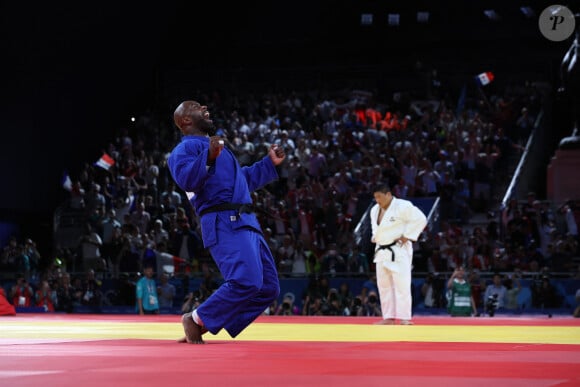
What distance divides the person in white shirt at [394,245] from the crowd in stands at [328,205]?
400cm

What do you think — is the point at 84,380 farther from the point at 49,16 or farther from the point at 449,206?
the point at 49,16

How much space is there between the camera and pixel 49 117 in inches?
952

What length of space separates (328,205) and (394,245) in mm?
7088

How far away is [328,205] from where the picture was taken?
60.7 feet

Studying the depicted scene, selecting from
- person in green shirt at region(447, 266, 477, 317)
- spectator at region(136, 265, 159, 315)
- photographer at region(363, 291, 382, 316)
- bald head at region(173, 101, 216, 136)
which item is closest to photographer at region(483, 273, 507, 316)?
person in green shirt at region(447, 266, 477, 317)

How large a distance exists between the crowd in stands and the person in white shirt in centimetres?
400

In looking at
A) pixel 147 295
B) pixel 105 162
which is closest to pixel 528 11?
pixel 105 162

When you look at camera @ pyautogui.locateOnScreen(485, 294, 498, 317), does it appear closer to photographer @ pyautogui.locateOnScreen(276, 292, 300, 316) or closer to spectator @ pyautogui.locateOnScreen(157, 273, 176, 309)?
photographer @ pyautogui.locateOnScreen(276, 292, 300, 316)

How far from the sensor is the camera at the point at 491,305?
1472cm

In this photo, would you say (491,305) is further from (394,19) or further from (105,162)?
(394,19)

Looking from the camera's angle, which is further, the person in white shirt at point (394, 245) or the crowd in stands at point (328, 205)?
the crowd in stands at point (328, 205)

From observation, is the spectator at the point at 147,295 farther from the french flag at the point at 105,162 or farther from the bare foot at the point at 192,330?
the bare foot at the point at 192,330

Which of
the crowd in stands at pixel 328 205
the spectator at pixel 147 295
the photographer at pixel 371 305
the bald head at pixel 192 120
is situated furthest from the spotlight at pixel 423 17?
the bald head at pixel 192 120

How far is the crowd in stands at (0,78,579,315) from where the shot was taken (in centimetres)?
1648
